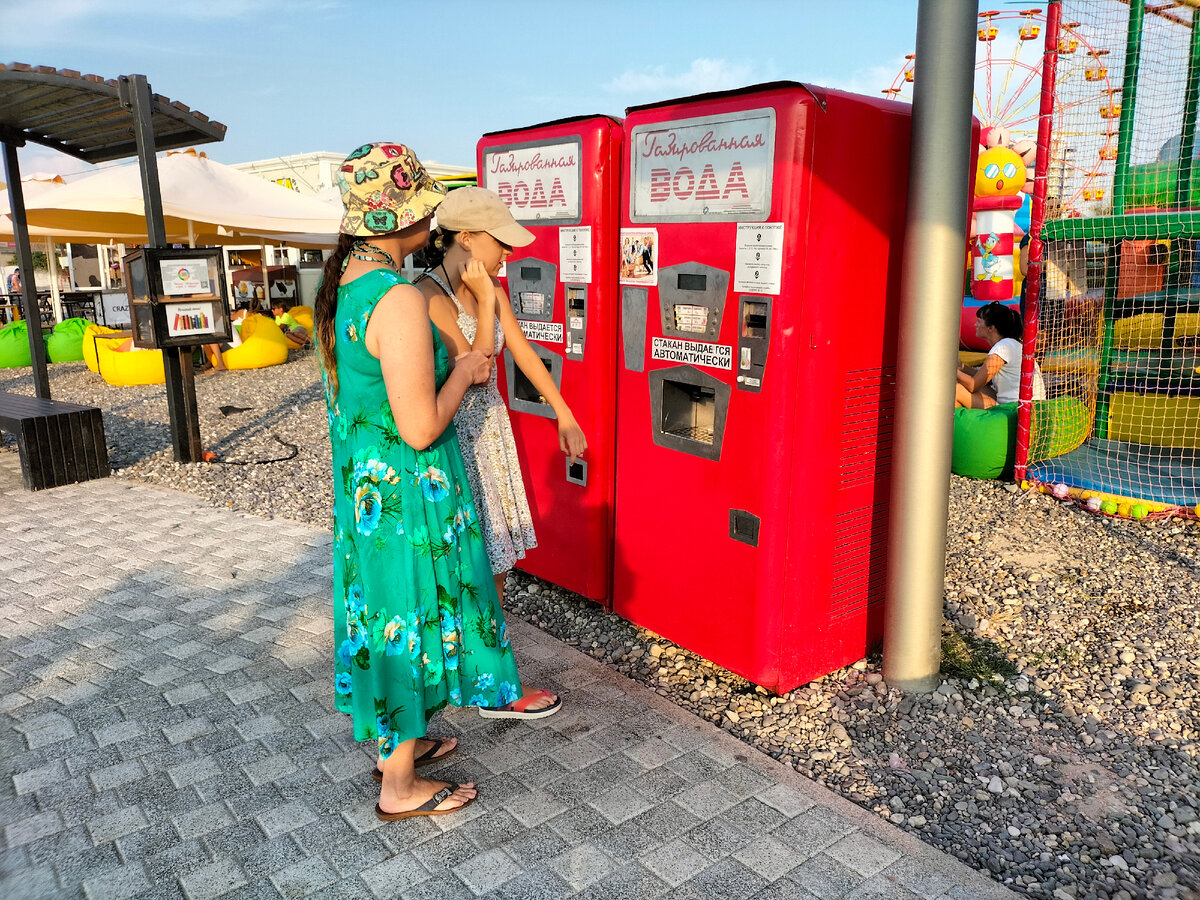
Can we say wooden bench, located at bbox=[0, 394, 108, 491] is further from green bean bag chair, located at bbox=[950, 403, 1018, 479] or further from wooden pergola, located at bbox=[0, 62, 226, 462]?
green bean bag chair, located at bbox=[950, 403, 1018, 479]

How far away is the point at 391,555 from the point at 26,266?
656 centimetres

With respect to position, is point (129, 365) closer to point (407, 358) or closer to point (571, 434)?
point (571, 434)

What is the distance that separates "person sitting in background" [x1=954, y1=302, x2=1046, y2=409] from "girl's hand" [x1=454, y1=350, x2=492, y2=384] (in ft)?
14.5

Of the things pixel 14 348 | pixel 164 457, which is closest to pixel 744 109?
pixel 164 457

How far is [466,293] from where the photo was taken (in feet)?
8.77

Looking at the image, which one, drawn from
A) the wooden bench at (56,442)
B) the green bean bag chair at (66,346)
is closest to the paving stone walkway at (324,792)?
the wooden bench at (56,442)

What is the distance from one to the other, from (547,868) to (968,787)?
1255 millimetres

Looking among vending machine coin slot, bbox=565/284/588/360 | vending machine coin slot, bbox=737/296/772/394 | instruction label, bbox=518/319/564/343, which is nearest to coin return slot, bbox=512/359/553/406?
instruction label, bbox=518/319/564/343

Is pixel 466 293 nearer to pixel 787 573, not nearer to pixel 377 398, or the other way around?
pixel 377 398

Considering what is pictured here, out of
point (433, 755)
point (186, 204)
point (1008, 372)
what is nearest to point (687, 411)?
point (433, 755)

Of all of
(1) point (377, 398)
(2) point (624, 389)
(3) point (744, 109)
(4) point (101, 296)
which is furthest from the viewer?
(4) point (101, 296)

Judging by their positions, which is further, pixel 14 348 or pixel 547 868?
pixel 14 348

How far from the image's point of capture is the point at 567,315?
351cm

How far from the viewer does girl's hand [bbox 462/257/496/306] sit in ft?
8.18
